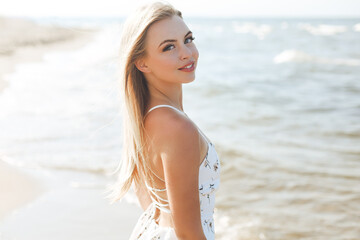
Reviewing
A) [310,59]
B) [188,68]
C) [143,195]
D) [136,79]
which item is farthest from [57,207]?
[310,59]

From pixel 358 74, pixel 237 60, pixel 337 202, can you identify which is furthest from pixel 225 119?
pixel 237 60

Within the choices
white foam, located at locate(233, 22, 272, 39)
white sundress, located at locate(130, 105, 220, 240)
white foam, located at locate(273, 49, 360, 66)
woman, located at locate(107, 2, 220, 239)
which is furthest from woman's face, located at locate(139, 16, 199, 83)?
white foam, located at locate(233, 22, 272, 39)

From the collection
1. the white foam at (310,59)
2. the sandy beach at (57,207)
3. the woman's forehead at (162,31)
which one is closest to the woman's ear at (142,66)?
the woman's forehead at (162,31)

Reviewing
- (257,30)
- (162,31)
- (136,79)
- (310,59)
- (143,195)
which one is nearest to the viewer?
(162,31)

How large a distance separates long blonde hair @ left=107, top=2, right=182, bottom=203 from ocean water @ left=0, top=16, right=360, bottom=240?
8.6 inches

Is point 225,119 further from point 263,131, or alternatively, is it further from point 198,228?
point 198,228

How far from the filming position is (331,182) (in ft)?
18.0

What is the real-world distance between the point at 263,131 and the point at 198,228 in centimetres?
628

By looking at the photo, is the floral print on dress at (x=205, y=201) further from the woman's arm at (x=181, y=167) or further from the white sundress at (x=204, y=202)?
the woman's arm at (x=181, y=167)

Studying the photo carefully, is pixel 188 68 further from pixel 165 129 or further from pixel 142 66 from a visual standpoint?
pixel 165 129

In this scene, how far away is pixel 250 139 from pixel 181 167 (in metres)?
5.74

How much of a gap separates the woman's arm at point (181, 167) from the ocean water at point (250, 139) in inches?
24.3

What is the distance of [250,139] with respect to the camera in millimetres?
7340

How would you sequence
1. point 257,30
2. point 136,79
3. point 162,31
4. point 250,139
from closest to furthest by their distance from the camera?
1. point 162,31
2. point 136,79
3. point 250,139
4. point 257,30
